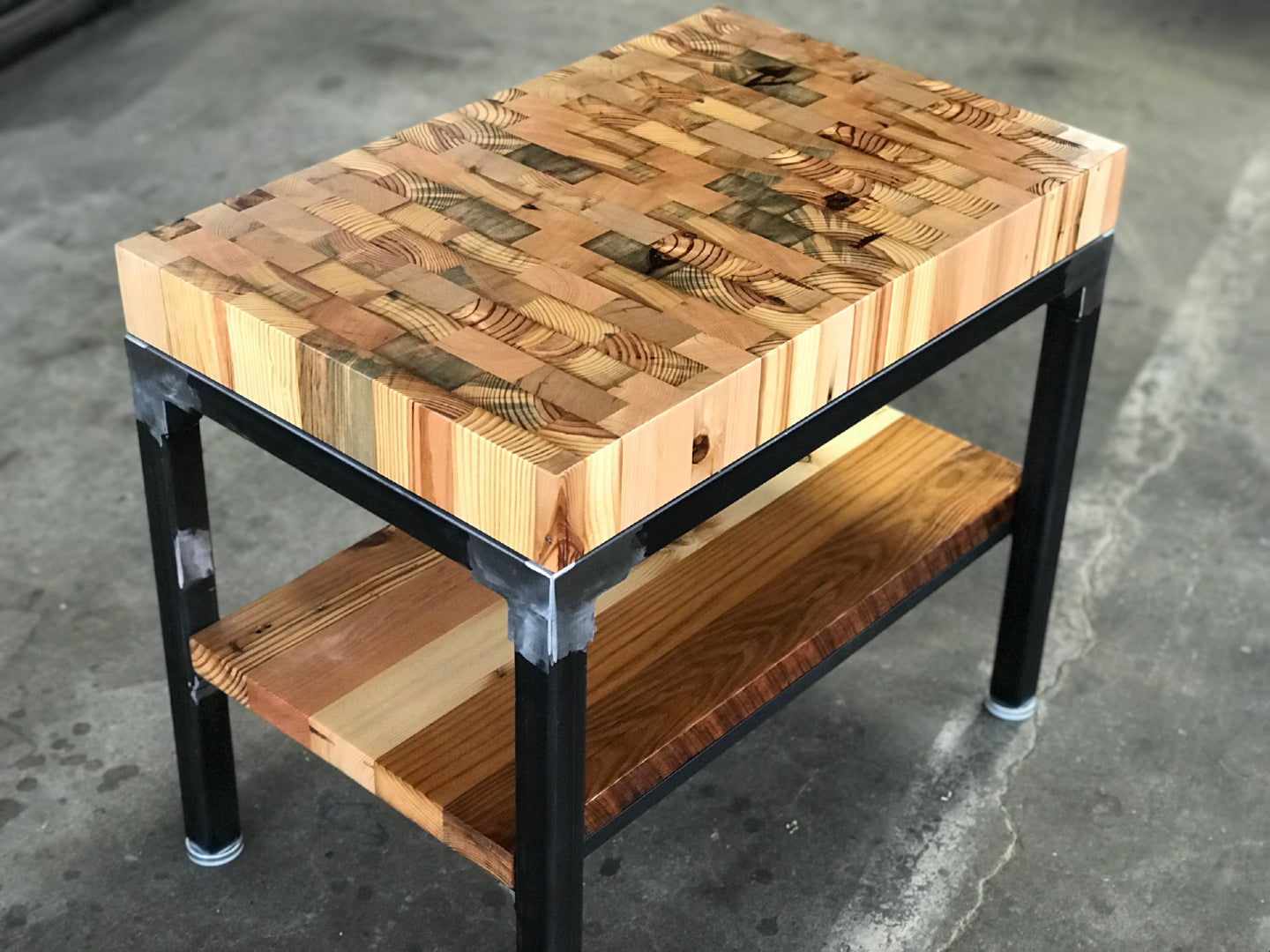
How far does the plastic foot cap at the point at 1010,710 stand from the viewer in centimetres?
176

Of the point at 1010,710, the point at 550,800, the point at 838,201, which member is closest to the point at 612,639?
the point at 550,800

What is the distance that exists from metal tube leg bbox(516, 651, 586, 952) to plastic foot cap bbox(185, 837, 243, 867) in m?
0.44

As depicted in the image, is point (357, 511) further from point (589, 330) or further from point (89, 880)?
point (589, 330)

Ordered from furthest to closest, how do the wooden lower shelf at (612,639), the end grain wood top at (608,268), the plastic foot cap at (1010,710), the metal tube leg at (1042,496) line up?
the plastic foot cap at (1010,710), the metal tube leg at (1042,496), the wooden lower shelf at (612,639), the end grain wood top at (608,268)

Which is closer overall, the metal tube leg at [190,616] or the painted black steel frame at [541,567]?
the painted black steel frame at [541,567]

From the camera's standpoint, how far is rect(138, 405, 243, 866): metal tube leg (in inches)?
50.5

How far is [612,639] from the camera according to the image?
1.38 meters

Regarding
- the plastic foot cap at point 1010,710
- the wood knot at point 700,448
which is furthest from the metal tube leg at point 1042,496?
the wood knot at point 700,448

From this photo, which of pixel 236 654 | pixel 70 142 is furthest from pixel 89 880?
pixel 70 142

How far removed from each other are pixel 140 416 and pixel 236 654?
8.5 inches

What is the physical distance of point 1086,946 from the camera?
1504 millimetres

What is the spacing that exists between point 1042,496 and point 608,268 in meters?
0.57

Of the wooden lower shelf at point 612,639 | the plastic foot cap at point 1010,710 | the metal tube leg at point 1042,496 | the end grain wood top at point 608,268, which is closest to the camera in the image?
the end grain wood top at point 608,268

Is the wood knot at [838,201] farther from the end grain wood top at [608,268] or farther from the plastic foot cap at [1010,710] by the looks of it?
the plastic foot cap at [1010,710]
